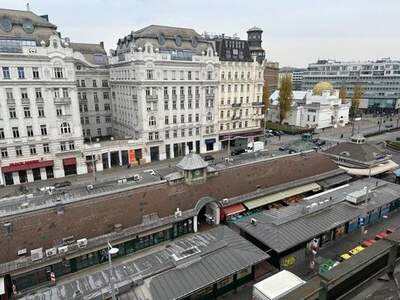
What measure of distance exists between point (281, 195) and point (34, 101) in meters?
44.8

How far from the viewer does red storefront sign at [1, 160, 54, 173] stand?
48806 millimetres

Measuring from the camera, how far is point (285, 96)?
310 ft

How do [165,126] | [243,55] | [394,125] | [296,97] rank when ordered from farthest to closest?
[296,97]
[394,125]
[243,55]
[165,126]

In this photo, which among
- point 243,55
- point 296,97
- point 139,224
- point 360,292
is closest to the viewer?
point 360,292

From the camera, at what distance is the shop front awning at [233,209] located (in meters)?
34.8

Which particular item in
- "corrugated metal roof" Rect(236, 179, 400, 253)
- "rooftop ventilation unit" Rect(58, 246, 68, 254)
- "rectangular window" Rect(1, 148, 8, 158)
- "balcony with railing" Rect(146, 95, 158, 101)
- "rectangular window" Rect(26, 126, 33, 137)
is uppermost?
"balcony with railing" Rect(146, 95, 158, 101)

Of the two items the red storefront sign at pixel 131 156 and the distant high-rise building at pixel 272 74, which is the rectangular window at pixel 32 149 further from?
the distant high-rise building at pixel 272 74

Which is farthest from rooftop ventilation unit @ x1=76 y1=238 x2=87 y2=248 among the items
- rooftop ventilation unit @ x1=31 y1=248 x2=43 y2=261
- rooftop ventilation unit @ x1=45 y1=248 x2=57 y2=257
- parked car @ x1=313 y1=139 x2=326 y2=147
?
parked car @ x1=313 y1=139 x2=326 y2=147

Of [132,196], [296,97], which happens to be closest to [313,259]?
[132,196]

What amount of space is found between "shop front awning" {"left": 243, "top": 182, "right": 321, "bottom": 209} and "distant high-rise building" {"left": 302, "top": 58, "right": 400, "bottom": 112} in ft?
384

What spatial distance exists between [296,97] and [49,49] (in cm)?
9233

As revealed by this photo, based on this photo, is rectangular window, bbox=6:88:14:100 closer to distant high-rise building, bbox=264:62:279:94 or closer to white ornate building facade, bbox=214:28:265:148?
white ornate building facade, bbox=214:28:265:148

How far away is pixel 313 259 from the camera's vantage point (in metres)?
28.8

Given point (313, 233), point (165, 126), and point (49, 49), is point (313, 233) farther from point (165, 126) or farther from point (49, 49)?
point (49, 49)
